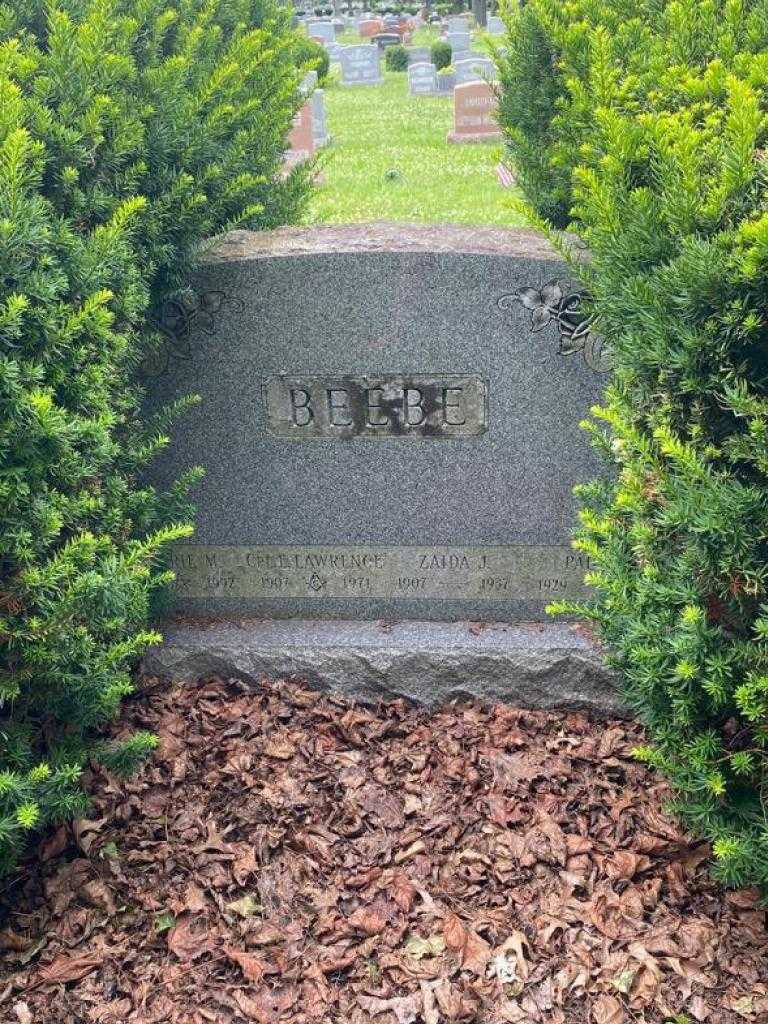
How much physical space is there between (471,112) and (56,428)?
51.9ft

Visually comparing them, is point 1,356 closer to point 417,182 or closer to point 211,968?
point 211,968

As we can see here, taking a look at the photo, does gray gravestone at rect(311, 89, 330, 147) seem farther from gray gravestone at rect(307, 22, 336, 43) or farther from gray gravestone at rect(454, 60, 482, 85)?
gray gravestone at rect(307, 22, 336, 43)

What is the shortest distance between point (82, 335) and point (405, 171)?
12.4 m

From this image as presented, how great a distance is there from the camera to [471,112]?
55.6 feet

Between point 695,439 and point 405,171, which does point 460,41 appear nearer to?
point 405,171

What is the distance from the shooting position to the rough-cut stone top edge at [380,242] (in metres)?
3.76

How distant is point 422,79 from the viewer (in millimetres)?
23516

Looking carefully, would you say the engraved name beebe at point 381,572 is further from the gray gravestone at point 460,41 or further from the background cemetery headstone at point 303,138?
the gray gravestone at point 460,41

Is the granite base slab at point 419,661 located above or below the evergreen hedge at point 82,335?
below

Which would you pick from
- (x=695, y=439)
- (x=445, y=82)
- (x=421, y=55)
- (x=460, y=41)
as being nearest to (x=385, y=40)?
(x=460, y=41)

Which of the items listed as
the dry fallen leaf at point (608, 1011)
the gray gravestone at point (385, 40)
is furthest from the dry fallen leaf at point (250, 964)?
the gray gravestone at point (385, 40)

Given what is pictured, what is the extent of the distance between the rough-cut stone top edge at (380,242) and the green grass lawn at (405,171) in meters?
3.62

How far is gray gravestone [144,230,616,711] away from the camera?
3.79m

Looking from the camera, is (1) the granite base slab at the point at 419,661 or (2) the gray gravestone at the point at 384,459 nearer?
(2) the gray gravestone at the point at 384,459
